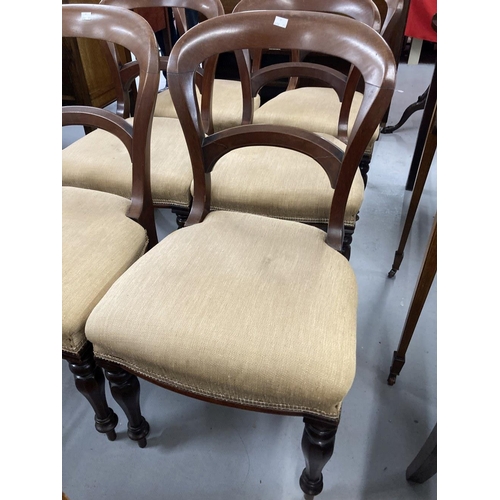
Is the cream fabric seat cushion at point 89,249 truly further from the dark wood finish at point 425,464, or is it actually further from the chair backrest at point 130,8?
the dark wood finish at point 425,464

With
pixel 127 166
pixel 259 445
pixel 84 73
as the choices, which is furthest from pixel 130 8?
pixel 259 445

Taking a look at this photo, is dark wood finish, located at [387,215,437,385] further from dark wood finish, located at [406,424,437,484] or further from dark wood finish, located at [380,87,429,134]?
dark wood finish, located at [380,87,429,134]

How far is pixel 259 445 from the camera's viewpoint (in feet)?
2.84

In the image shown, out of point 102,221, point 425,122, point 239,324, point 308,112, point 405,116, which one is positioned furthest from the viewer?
point 405,116

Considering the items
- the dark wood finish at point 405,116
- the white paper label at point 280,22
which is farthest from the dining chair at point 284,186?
the dark wood finish at point 405,116

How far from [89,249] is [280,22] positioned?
56cm

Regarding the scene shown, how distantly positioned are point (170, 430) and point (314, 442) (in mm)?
408

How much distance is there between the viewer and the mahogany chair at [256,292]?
56 cm

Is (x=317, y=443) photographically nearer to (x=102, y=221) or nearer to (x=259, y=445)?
(x=259, y=445)

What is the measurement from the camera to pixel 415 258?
137 cm

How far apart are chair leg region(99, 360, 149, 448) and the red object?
198 cm

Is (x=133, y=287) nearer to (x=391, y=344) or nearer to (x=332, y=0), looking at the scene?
(x=391, y=344)

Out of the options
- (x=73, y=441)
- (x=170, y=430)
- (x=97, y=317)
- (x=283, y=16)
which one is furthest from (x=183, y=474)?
(x=283, y=16)

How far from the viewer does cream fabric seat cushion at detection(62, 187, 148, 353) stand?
67 centimetres
